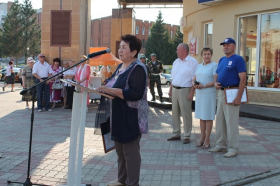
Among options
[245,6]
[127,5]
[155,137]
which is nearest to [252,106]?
[245,6]

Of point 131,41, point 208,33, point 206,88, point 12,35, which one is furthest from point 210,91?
point 12,35

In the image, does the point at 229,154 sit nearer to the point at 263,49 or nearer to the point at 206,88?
the point at 206,88

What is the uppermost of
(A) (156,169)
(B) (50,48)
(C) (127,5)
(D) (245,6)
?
(C) (127,5)

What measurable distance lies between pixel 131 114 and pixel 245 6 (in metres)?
9.76

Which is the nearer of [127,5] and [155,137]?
[155,137]

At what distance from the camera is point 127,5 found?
2198 cm

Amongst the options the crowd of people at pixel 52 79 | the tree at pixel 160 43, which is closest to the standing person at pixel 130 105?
the crowd of people at pixel 52 79

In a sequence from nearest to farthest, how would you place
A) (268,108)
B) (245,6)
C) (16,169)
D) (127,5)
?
(16,169), (268,108), (245,6), (127,5)

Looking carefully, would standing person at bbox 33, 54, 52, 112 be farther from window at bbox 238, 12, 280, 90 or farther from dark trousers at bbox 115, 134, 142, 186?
dark trousers at bbox 115, 134, 142, 186

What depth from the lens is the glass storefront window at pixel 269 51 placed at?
11884mm

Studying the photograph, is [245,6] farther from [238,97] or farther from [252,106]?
[238,97]

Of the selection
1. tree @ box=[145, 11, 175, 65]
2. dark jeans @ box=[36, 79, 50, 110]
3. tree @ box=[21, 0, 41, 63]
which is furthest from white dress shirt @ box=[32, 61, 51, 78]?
tree @ box=[145, 11, 175, 65]

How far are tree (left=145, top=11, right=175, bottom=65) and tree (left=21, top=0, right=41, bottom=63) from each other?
67.2 feet

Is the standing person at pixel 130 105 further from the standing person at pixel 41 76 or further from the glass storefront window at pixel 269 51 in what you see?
the glass storefront window at pixel 269 51
